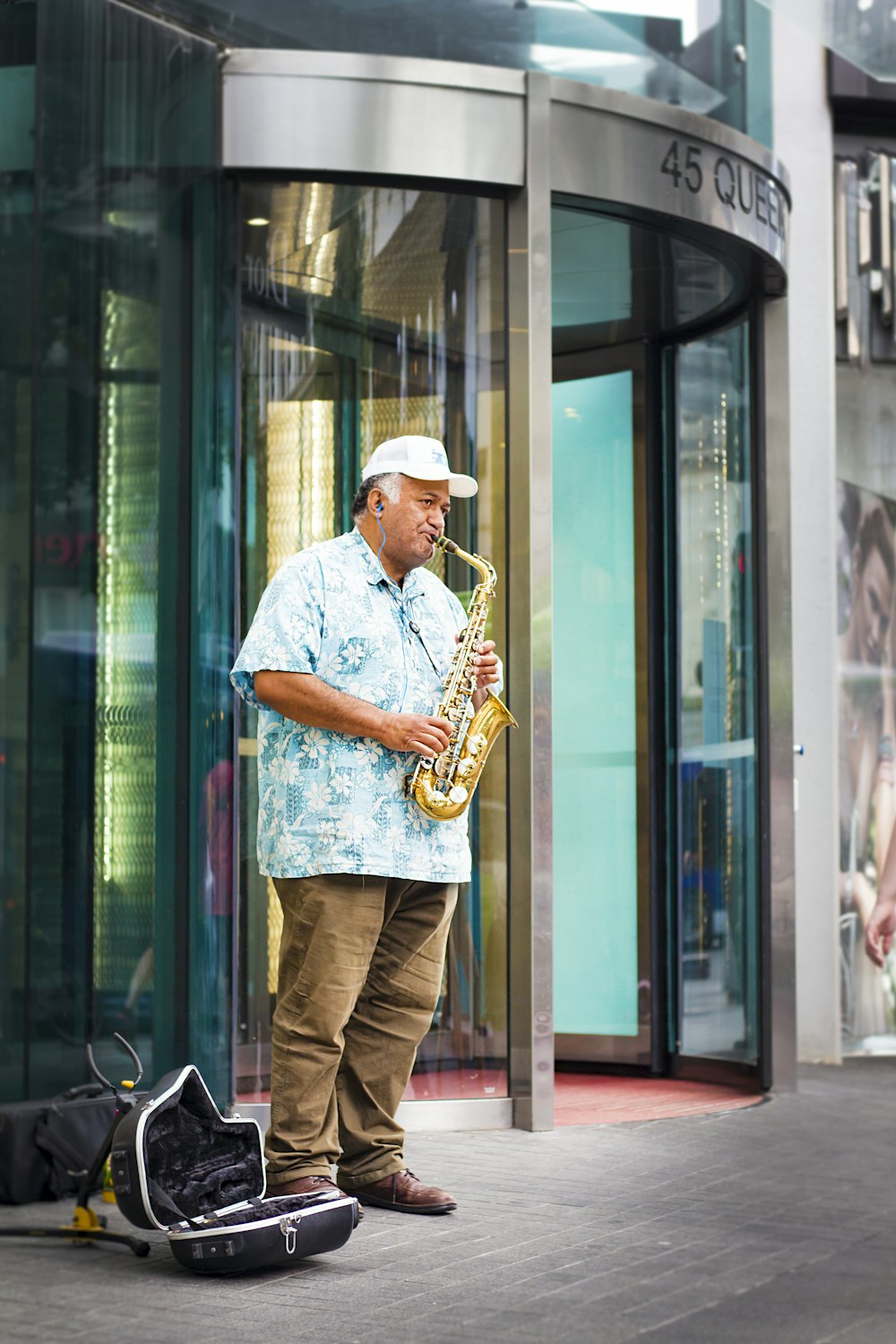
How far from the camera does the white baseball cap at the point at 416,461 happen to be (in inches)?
189

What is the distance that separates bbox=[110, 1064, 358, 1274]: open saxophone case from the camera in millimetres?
3953

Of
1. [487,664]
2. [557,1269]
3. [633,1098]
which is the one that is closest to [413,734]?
[487,664]

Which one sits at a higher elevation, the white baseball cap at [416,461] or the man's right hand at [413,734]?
the white baseball cap at [416,461]

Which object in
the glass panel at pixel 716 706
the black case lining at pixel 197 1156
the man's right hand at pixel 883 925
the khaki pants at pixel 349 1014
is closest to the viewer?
the black case lining at pixel 197 1156

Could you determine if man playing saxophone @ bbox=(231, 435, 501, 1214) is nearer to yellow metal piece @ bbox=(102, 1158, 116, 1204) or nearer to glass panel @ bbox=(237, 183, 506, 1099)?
yellow metal piece @ bbox=(102, 1158, 116, 1204)

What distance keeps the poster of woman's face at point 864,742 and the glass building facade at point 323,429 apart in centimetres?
146

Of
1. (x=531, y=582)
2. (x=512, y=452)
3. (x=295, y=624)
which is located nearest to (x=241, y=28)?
(x=512, y=452)

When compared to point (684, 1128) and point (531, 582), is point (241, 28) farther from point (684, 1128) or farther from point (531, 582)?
point (684, 1128)

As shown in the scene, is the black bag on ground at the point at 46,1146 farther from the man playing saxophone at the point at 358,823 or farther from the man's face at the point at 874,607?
the man's face at the point at 874,607

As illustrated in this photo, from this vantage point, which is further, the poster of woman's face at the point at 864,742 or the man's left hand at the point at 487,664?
the poster of woman's face at the point at 864,742

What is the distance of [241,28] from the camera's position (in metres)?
6.07

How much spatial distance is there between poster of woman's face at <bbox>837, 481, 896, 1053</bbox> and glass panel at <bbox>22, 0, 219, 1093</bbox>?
4060 millimetres

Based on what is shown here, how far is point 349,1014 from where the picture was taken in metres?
4.56

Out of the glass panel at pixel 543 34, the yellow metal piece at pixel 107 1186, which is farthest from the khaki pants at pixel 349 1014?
the glass panel at pixel 543 34
